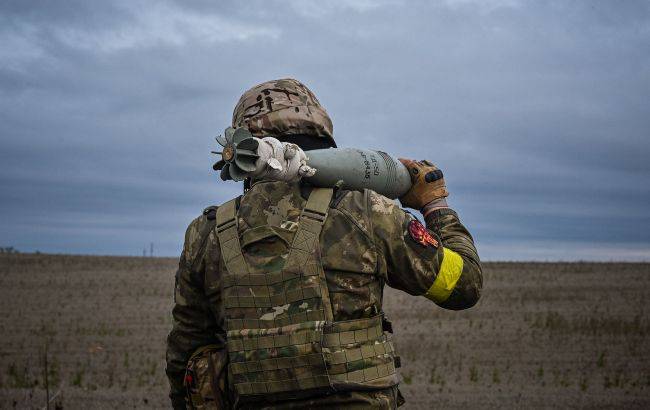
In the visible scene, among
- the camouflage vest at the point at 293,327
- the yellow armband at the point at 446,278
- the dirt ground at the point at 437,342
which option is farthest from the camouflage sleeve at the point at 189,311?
the dirt ground at the point at 437,342

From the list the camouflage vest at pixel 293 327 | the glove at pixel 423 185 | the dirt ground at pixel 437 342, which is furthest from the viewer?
the dirt ground at pixel 437 342

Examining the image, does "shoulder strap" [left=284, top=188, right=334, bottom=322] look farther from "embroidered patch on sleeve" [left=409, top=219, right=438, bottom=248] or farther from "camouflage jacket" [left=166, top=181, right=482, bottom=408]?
"embroidered patch on sleeve" [left=409, top=219, right=438, bottom=248]

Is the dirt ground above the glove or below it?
below

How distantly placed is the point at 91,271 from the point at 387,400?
84.2 feet

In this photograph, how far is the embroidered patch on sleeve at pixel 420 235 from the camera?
3.02m

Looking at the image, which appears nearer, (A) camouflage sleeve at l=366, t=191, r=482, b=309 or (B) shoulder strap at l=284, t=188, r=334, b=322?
(B) shoulder strap at l=284, t=188, r=334, b=322

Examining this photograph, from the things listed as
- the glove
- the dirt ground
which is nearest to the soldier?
the glove

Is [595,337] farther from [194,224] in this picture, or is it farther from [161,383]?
[194,224]

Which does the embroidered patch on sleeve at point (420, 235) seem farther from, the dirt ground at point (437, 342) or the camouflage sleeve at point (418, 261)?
the dirt ground at point (437, 342)

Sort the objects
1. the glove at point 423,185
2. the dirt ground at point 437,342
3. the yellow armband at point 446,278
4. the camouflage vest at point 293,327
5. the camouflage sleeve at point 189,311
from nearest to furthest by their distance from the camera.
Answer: the camouflage vest at point 293,327 < the yellow armband at point 446,278 < the camouflage sleeve at point 189,311 < the glove at point 423,185 < the dirt ground at point 437,342

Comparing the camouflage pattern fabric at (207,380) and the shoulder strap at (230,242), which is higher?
the shoulder strap at (230,242)

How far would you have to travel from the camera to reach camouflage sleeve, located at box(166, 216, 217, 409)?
326 cm

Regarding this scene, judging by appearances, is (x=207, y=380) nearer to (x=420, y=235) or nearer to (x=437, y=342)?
(x=420, y=235)

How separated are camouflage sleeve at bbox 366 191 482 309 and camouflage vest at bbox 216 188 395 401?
0.21m
